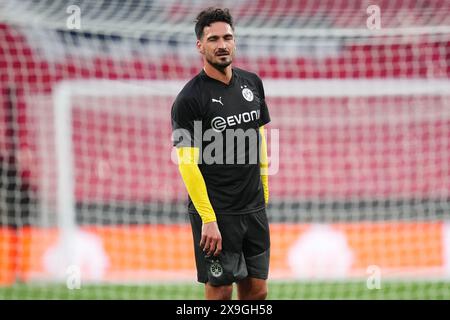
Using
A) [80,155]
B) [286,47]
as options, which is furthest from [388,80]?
[80,155]

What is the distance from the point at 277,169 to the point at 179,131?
277 inches

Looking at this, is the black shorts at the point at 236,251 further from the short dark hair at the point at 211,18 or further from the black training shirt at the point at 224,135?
the short dark hair at the point at 211,18

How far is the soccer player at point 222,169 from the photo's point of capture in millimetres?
3832

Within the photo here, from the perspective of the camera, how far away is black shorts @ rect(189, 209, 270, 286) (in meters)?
3.91

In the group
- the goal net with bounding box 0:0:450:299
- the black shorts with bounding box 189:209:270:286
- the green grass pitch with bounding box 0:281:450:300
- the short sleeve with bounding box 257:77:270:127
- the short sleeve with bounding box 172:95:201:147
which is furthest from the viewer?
the goal net with bounding box 0:0:450:299

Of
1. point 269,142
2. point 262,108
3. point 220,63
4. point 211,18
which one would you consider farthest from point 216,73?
point 269,142

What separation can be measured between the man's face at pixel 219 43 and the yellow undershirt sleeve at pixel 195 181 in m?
0.46

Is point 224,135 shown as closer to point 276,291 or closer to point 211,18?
point 211,18

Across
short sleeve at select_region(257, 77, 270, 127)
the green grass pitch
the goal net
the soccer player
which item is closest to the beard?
the soccer player

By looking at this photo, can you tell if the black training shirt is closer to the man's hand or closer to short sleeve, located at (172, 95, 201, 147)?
short sleeve, located at (172, 95, 201, 147)

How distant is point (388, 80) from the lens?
386 inches

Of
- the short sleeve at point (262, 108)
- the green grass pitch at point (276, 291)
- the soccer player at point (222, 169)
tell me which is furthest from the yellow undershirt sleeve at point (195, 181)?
the green grass pitch at point (276, 291)

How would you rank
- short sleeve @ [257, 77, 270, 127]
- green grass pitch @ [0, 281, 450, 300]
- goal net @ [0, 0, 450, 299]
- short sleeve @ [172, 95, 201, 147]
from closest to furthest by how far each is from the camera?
short sleeve @ [172, 95, 201, 147], short sleeve @ [257, 77, 270, 127], green grass pitch @ [0, 281, 450, 300], goal net @ [0, 0, 450, 299]
